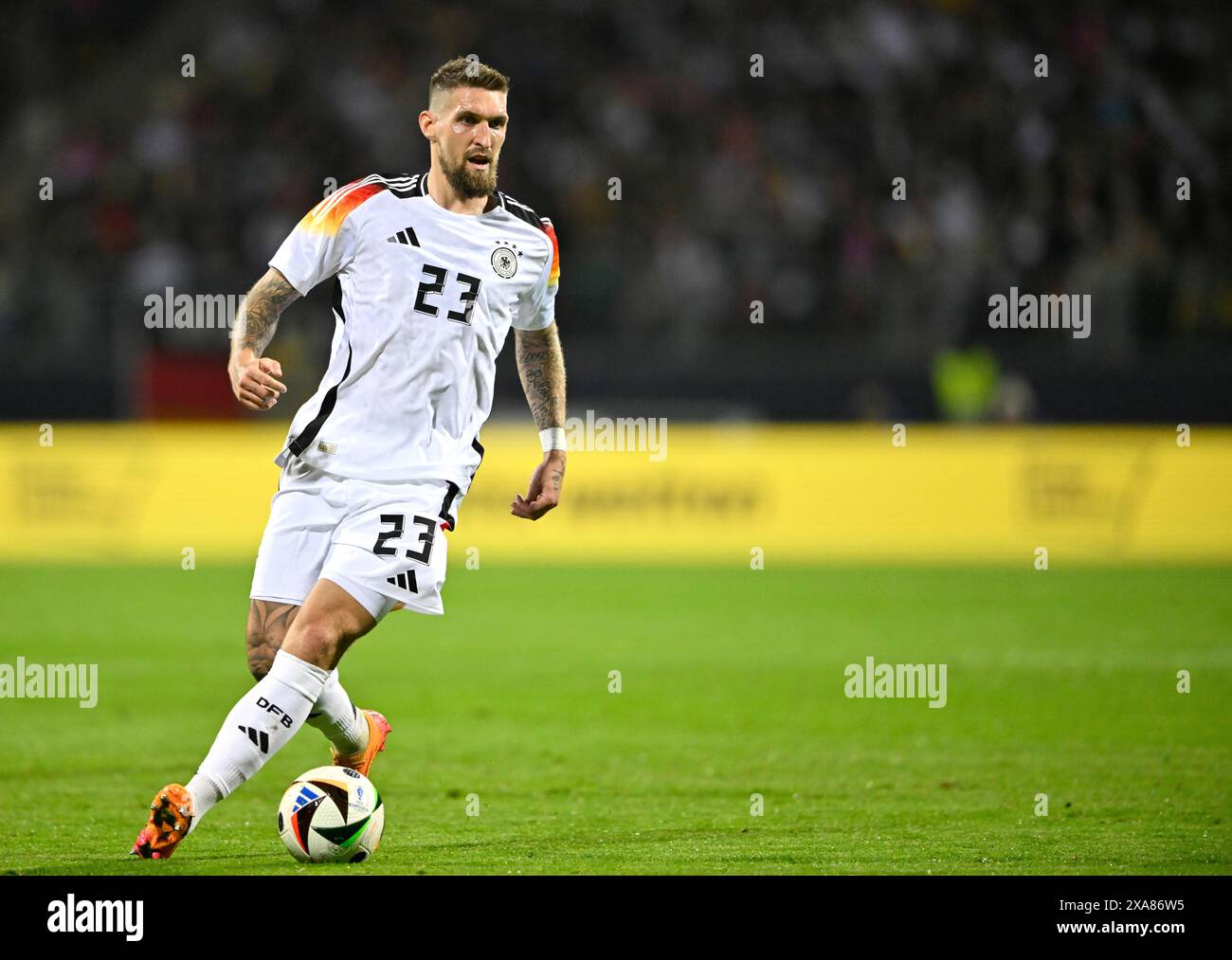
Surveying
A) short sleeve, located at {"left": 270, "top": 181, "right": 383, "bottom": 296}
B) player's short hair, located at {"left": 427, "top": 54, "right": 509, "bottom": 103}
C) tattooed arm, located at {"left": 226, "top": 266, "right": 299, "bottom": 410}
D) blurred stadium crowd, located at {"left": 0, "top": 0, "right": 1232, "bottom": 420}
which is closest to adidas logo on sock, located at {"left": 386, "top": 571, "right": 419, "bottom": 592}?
tattooed arm, located at {"left": 226, "top": 266, "right": 299, "bottom": 410}

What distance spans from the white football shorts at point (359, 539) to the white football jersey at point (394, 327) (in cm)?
6

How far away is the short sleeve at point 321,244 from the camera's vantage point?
19.3 ft

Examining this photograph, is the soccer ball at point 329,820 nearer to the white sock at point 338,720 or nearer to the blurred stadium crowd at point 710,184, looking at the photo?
the white sock at point 338,720

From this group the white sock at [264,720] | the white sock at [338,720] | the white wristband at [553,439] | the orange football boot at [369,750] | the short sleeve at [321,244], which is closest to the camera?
the white sock at [264,720]

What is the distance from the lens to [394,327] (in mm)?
5953

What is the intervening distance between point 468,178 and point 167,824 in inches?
95.1

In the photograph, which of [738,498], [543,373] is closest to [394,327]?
[543,373]

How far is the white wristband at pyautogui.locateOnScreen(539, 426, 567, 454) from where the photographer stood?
6523 millimetres

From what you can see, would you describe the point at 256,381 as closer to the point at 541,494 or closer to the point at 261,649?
the point at 261,649

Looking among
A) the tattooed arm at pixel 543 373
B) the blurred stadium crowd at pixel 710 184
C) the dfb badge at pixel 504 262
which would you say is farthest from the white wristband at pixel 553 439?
the blurred stadium crowd at pixel 710 184

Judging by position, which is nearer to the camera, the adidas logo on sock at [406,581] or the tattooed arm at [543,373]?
the adidas logo on sock at [406,581]

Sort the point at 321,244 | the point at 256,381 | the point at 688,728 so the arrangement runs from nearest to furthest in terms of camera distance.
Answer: the point at 256,381
the point at 321,244
the point at 688,728

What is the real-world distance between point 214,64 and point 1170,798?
64.5 ft
